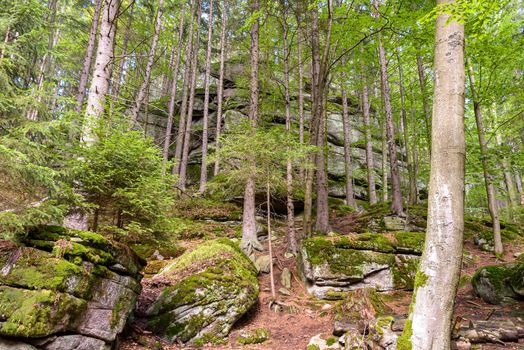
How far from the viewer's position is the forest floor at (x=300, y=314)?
5.69 metres

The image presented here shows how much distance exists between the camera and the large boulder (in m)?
8.23

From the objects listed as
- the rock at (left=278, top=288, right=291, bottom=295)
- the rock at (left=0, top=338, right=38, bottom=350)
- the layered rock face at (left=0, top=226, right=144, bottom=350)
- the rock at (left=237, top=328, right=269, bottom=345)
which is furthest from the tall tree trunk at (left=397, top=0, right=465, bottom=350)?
the rock at (left=278, top=288, right=291, bottom=295)

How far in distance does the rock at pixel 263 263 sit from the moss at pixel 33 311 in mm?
6337

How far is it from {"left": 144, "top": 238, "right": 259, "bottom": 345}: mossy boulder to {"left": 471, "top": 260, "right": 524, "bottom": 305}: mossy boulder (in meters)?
5.53

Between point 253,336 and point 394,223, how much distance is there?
861 cm

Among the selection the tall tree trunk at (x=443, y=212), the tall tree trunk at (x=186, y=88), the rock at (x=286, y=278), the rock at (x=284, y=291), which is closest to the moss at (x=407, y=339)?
the tall tree trunk at (x=443, y=212)

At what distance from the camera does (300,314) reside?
743cm

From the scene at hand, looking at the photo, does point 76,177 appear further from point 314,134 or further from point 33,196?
point 314,134

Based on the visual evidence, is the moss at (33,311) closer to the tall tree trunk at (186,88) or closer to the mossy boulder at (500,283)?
the mossy boulder at (500,283)

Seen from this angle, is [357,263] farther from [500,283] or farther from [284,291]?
[500,283]

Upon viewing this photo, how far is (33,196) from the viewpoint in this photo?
14.0 feet

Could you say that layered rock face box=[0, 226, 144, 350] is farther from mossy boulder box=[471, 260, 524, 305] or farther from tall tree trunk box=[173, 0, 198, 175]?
tall tree trunk box=[173, 0, 198, 175]

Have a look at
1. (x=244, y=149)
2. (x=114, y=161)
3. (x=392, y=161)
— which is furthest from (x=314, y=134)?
(x=114, y=161)

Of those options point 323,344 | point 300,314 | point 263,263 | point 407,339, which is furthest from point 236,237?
point 407,339
